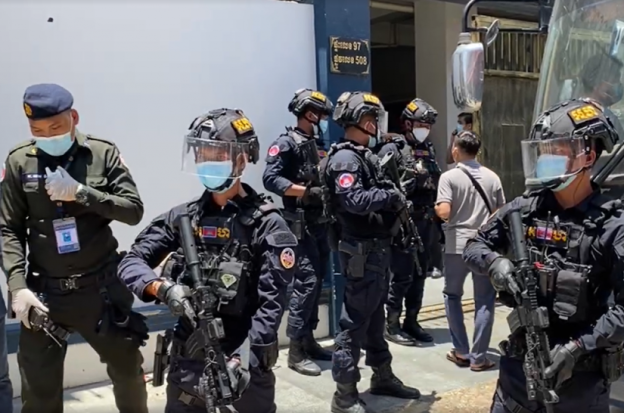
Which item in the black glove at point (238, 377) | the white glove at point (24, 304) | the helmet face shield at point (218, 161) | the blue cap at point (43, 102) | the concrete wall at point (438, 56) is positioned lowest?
the black glove at point (238, 377)

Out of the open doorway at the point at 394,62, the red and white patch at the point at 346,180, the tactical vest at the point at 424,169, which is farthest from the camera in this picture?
the open doorway at the point at 394,62

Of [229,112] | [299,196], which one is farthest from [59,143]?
[299,196]

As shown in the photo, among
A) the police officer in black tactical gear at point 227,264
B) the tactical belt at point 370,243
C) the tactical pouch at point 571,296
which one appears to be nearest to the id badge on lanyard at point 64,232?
the police officer in black tactical gear at point 227,264

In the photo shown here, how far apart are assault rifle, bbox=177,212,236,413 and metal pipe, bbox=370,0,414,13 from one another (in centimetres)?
663

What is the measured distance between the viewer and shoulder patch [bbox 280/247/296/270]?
2773 mm

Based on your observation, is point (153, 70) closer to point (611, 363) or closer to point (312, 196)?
point (312, 196)

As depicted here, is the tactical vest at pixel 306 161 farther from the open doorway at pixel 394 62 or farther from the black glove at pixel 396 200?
the open doorway at pixel 394 62

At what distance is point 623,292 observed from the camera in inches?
96.3

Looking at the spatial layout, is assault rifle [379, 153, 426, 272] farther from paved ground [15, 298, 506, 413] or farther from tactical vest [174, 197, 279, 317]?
tactical vest [174, 197, 279, 317]

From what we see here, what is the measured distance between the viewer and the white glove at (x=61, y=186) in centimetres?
320

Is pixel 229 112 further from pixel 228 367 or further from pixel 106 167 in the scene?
pixel 228 367

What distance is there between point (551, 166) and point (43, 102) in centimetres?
230

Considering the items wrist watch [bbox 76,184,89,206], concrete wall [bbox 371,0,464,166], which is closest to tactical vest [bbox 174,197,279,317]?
wrist watch [bbox 76,184,89,206]

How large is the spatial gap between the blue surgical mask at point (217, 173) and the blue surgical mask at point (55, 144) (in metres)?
0.87
